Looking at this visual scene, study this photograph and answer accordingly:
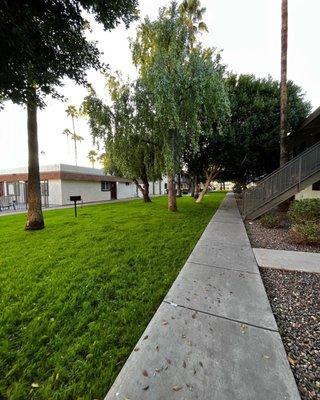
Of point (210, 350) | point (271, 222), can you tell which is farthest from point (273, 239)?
point (210, 350)

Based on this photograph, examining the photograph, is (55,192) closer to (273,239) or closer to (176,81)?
(176,81)

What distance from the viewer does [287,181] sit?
8148 millimetres

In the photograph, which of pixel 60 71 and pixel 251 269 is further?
pixel 60 71

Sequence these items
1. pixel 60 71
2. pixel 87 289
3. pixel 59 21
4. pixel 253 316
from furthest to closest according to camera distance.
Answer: pixel 60 71 < pixel 59 21 < pixel 87 289 < pixel 253 316

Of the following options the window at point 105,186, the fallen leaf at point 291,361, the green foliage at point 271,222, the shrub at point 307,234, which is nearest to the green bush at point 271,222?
the green foliage at point 271,222

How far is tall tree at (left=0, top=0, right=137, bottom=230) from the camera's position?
13.3 ft

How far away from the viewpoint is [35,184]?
25.3 feet

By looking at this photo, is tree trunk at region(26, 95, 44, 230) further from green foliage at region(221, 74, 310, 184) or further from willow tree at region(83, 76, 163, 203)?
green foliage at region(221, 74, 310, 184)

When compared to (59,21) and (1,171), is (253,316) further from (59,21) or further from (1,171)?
(1,171)

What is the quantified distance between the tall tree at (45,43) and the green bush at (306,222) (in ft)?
23.1

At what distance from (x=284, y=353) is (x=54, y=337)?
2353mm

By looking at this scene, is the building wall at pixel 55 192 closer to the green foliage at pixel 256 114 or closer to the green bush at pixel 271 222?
the green foliage at pixel 256 114

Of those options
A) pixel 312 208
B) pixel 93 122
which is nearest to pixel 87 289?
pixel 312 208

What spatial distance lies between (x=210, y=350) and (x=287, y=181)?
780 centimetres
